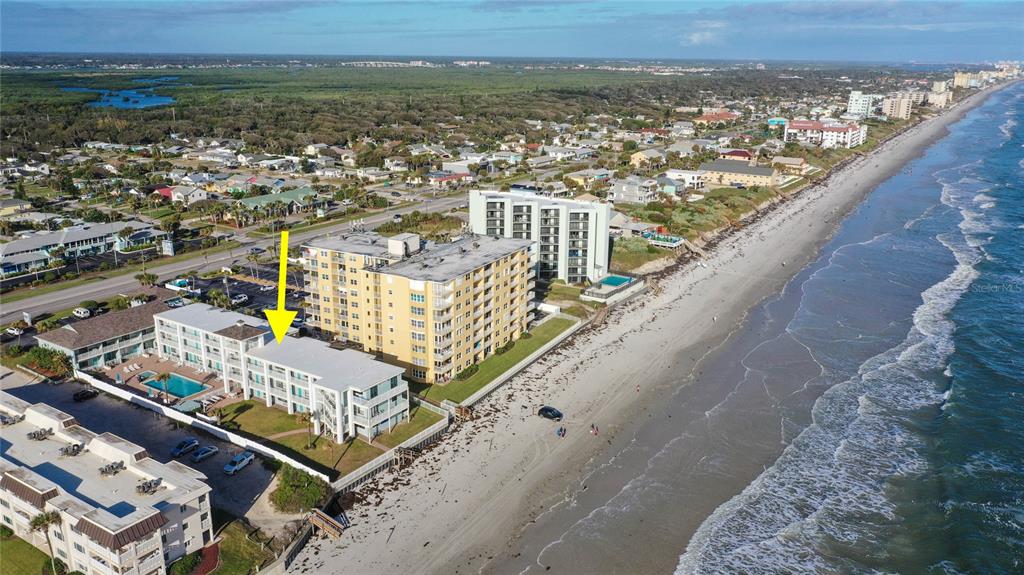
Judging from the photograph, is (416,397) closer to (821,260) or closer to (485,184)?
(821,260)

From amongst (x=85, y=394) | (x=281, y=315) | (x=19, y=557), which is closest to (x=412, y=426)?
(x=19, y=557)

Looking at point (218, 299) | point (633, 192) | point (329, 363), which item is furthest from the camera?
point (633, 192)

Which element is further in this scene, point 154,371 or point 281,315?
point 281,315

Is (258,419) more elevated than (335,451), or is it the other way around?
(258,419)

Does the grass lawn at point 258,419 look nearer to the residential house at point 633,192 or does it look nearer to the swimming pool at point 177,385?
the swimming pool at point 177,385

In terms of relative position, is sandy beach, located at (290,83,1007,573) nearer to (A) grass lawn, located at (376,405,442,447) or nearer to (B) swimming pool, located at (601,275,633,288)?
(A) grass lawn, located at (376,405,442,447)

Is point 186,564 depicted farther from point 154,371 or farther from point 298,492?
A: point 154,371

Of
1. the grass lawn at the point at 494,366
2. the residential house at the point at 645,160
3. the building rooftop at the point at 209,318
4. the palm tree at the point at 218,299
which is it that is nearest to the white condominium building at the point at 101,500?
the building rooftop at the point at 209,318
